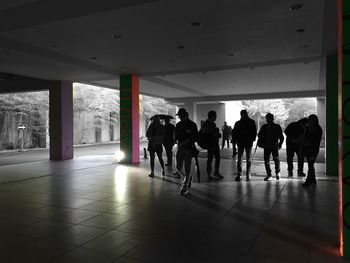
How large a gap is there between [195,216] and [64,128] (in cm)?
1050

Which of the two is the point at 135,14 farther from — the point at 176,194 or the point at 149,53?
the point at 176,194

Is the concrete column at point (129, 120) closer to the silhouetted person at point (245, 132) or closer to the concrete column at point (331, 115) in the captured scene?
the silhouetted person at point (245, 132)

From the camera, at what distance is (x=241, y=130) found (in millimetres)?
7520

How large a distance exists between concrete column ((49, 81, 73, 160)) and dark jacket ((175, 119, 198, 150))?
894 centimetres

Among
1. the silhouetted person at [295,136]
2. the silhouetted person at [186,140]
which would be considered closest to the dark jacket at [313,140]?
the silhouetted person at [295,136]

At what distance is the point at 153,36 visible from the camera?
7.16 m

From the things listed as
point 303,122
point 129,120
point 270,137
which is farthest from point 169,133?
point 303,122

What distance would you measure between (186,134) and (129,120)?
6.27 m

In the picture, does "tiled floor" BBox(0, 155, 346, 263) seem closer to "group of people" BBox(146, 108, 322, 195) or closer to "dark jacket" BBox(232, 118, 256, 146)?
"group of people" BBox(146, 108, 322, 195)

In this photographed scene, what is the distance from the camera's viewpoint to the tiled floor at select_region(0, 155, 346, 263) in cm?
340

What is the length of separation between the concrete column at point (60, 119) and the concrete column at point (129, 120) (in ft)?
10.5

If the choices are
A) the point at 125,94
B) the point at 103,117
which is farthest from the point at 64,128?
the point at 103,117

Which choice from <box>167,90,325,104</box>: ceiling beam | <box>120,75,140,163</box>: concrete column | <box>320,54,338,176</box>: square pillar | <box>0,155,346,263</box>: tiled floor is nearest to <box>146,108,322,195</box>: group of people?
<box>0,155,346,263</box>: tiled floor

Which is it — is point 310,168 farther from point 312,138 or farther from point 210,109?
point 210,109
